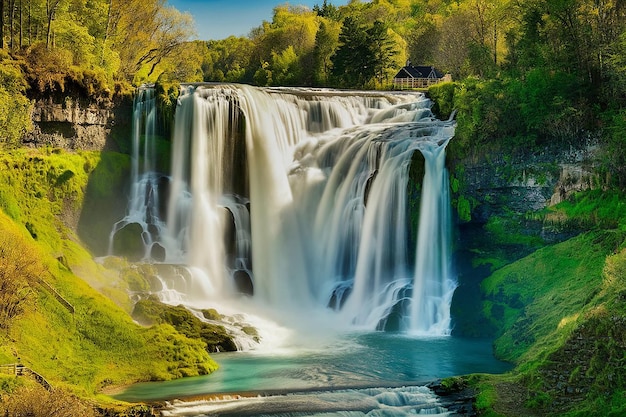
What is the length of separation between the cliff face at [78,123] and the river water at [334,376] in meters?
15.8

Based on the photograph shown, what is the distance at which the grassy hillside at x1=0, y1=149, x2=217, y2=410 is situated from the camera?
69.2 feet

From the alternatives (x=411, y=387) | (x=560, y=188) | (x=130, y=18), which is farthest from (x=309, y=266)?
(x=130, y=18)

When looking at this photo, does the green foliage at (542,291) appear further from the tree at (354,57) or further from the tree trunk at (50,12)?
the tree at (354,57)

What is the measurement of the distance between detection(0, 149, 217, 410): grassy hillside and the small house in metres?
43.6

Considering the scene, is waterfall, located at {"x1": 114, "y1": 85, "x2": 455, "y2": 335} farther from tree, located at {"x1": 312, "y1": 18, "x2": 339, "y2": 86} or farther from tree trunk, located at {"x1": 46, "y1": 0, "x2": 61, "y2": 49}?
tree, located at {"x1": 312, "y1": 18, "x2": 339, "y2": 86}

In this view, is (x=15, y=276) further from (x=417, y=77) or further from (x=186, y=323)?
(x=417, y=77)

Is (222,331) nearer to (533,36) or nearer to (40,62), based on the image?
(40,62)

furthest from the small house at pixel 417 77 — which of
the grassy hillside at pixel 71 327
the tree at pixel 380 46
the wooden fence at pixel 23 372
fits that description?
the wooden fence at pixel 23 372

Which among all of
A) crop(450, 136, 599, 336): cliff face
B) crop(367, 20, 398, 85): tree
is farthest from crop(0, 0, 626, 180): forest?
crop(367, 20, 398, 85): tree

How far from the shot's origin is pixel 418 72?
71.2 metres

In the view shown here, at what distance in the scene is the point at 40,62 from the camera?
1352 inches

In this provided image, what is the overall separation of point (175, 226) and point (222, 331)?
9598 mm

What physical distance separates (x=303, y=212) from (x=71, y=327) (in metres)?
14.4

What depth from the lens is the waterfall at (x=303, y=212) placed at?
102 feet
